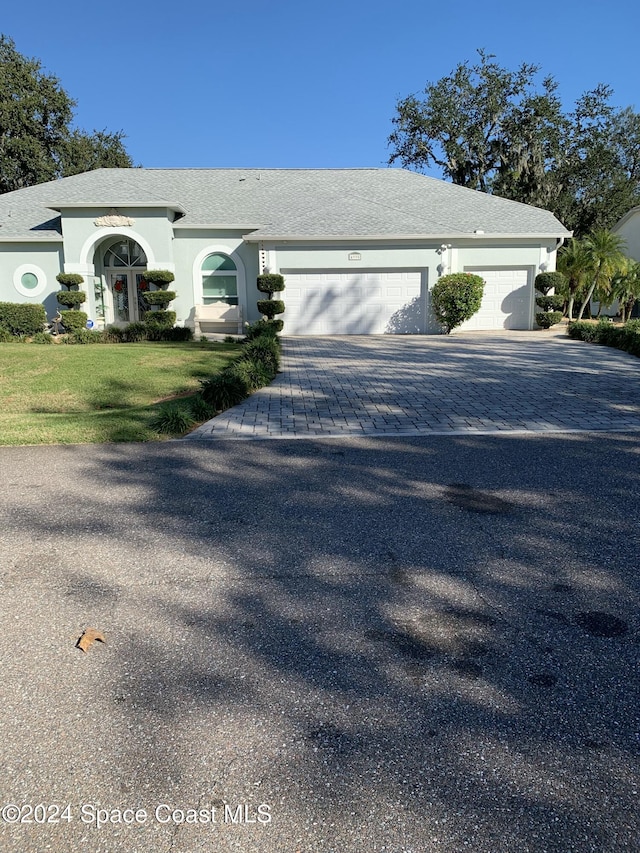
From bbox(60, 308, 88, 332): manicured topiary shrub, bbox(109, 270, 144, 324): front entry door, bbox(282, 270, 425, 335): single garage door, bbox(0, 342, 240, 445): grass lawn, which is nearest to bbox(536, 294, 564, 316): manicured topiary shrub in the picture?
bbox(282, 270, 425, 335): single garage door

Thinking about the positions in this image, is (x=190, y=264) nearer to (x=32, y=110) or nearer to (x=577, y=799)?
(x=32, y=110)

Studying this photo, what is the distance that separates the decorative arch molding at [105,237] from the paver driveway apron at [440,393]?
734 centimetres

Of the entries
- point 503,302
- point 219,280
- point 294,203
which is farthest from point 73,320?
point 503,302

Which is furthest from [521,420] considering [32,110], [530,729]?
[32,110]

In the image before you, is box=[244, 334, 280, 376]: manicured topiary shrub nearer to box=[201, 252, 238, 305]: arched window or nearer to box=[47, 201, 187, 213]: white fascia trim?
box=[201, 252, 238, 305]: arched window

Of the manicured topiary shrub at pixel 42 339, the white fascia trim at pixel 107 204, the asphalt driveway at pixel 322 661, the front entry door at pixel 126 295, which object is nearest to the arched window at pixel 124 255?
the front entry door at pixel 126 295

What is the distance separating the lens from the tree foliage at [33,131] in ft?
108

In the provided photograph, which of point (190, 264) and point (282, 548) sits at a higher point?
point (190, 264)

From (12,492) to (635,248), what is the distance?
1170 inches

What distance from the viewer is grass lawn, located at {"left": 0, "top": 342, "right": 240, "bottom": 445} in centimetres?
808

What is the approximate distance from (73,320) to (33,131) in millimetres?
20096

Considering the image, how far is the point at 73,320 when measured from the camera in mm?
20484

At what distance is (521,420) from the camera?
8.56 m

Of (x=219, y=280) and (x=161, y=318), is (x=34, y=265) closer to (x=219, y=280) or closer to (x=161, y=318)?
(x=161, y=318)
